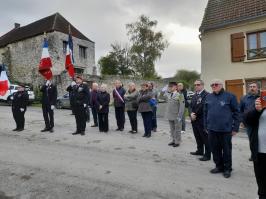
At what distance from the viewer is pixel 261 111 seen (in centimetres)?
414

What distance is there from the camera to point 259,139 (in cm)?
418

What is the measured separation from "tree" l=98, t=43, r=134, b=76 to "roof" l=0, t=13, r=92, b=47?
14.9 metres

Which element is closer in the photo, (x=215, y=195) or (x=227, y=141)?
(x=215, y=195)

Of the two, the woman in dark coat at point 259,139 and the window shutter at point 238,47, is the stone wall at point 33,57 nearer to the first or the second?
the window shutter at point 238,47

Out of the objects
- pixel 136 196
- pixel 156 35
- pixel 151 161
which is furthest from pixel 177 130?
pixel 156 35

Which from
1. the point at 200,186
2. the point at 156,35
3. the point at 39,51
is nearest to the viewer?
the point at 200,186

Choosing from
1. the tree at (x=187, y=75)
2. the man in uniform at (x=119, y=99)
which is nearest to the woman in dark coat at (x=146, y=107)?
the man in uniform at (x=119, y=99)

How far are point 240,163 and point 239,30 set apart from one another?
12281mm

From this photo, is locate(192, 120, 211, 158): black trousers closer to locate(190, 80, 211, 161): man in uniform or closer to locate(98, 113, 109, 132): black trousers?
locate(190, 80, 211, 161): man in uniform

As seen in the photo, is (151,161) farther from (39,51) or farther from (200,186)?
(39,51)

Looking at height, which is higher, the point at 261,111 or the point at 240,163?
the point at 261,111

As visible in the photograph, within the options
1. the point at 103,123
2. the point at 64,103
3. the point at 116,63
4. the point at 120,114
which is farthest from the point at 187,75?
the point at 103,123

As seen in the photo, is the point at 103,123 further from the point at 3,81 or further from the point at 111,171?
the point at 111,171

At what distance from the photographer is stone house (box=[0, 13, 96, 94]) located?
109 feet
